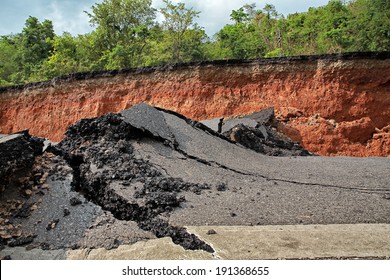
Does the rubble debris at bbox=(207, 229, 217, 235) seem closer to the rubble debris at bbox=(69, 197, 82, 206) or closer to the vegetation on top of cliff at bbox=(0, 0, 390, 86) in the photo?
the rubble debris at bbox=(69, 197, 82, 206)

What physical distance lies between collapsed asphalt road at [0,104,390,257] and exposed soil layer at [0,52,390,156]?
496cm

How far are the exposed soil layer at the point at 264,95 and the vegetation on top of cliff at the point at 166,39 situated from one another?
5.59 m

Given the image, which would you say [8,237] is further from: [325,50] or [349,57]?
[325,50]

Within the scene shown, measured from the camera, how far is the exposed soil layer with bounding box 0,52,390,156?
10.3 m

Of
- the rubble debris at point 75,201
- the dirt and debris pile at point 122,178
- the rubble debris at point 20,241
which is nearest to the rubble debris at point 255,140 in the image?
the dirt and debris pile at point 122,178

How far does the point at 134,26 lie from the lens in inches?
915

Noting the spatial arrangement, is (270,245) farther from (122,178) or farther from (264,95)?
(264,95)

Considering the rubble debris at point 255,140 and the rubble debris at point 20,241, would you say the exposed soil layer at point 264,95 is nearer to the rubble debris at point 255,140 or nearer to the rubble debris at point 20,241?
the rubble debris at point 255,140

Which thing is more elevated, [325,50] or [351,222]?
[325,50]

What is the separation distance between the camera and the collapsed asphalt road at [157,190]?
3223 mm

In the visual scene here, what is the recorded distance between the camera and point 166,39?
2116cm

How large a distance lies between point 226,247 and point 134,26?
889 inches

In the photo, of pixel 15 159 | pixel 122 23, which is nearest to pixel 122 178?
pixel 15 159

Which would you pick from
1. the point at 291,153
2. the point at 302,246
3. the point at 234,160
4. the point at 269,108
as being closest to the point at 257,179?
the point at 234,160
